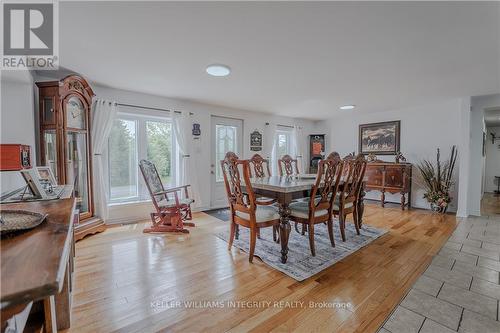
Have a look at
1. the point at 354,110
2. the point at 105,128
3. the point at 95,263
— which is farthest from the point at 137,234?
the point at 354,110

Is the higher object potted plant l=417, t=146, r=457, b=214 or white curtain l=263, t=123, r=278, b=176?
white curtain l=263, t=123, r=278, b=176

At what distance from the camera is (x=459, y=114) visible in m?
4.22

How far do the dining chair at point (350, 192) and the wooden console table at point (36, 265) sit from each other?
8.63 ft

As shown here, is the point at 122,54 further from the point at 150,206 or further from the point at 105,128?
the point at 150,206

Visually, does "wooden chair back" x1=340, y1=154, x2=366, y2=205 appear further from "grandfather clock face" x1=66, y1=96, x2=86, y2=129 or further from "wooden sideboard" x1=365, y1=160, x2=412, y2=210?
"grandfather clock face" x1=66, y1=96, x2=86, y2=129

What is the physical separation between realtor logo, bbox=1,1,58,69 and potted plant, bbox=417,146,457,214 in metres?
5.71

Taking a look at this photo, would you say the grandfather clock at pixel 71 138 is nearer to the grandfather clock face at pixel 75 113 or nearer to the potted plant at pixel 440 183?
the grandfather clock face at pixel 75 113

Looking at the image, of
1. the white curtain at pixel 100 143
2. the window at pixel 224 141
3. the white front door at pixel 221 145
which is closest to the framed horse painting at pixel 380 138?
the white front door at pixel 221 145

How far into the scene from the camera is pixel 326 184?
8.06 ft

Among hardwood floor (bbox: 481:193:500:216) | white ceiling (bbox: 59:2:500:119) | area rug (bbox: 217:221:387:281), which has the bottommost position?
area rug (bbox: 217:221:387:281)

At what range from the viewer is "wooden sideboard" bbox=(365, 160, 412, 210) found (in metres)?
4.50


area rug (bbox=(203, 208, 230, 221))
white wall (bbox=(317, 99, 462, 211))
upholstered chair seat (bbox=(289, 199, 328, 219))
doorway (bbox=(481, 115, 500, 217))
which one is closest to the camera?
upholstered chair seat (bbox=(289, 199, 328, 219))

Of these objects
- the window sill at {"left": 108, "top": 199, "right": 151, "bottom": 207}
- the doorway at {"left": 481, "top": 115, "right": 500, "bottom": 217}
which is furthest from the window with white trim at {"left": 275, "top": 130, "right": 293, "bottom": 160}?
the doorway at {"left": 481, "top": 115, "right": 500, "bottom": 217}

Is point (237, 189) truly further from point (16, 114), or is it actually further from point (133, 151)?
point (16, 114)
